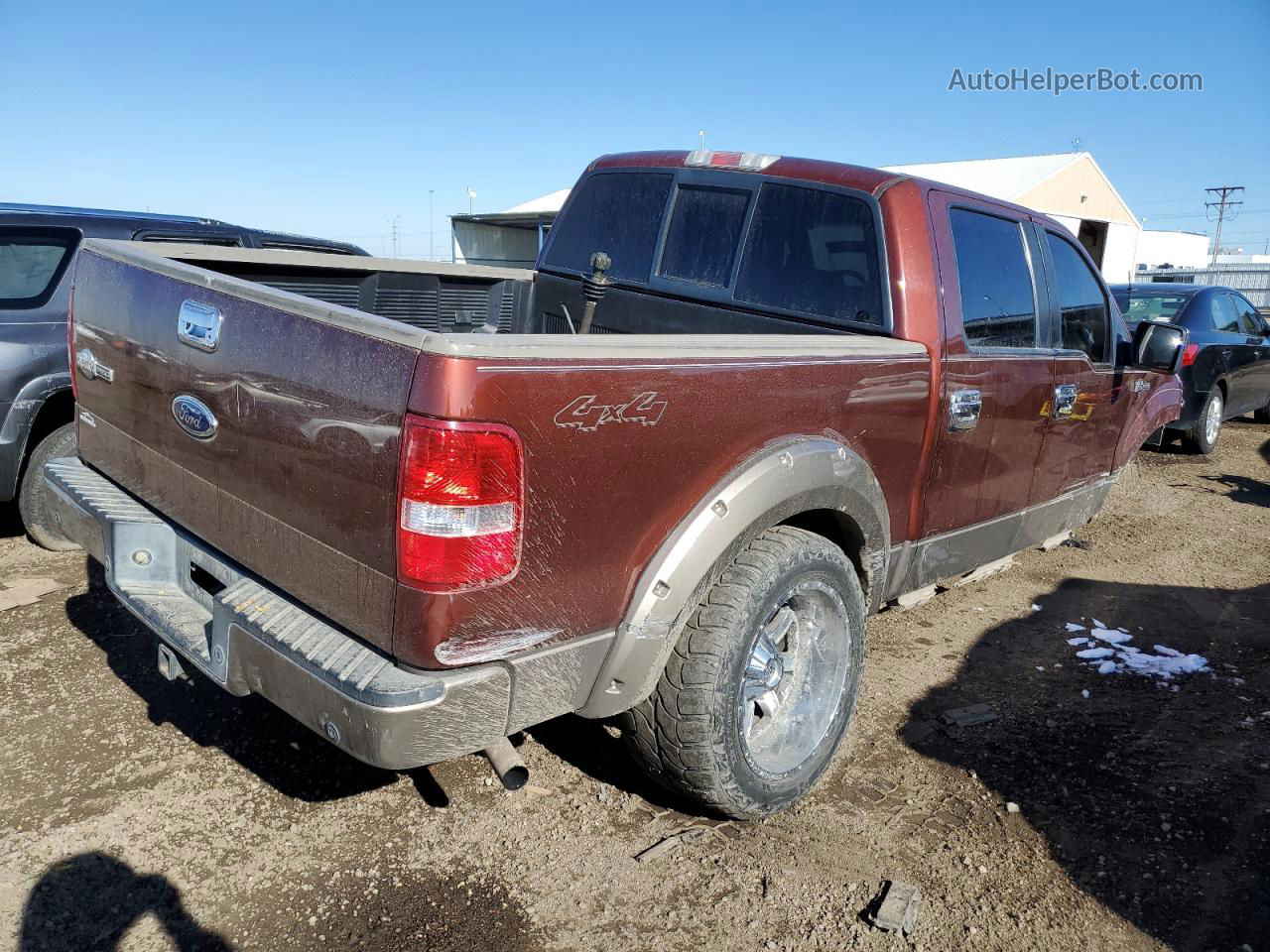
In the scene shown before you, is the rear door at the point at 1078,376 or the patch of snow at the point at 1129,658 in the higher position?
the rear door at the point at 1078,376

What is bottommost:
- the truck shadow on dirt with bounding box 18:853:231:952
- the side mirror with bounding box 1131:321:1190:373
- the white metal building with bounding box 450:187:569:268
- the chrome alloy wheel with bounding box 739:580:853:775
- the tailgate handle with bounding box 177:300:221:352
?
the truck shadow on dirt with bounding box 18:853:231:952

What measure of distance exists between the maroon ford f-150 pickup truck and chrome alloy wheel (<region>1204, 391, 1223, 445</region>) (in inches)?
232

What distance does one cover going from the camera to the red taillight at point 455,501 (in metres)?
1.89

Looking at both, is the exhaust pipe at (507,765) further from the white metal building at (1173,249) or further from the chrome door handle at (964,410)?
the white metal building at (1173,249)

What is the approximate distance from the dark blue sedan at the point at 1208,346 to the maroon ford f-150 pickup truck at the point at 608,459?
219 inches

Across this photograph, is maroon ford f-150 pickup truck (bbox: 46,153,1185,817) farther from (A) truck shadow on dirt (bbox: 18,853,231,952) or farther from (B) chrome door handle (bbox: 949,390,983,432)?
(A) truck shadow on dirt (bbox: 18,853,231,952)

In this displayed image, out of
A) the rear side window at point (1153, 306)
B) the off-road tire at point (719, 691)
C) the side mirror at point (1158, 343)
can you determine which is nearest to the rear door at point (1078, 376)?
the side mirror at point (1158, 343)

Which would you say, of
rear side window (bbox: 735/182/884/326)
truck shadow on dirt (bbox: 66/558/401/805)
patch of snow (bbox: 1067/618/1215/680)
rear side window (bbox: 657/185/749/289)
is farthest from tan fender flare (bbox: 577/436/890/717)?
patch of snow (bbox: 1067/618/1215/680)

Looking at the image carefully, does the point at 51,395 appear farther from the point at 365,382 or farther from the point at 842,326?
the point at 842,326

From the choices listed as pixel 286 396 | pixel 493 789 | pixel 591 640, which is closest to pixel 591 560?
pixel 591 640

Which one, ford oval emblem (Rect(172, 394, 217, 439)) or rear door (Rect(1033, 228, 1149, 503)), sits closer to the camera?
ford oval emblem (Rect(172, 394, 217, 439))

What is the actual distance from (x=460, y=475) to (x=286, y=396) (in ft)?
1.76

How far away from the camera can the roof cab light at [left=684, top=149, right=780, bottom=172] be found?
3612 mm

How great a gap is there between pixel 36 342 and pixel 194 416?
2737mm
